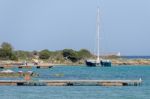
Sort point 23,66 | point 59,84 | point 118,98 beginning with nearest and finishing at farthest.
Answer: point 118,98 < point 59,84 < point 23,66

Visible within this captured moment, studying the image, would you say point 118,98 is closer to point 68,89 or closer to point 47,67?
point 68,89

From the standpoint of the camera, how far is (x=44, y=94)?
2862 inches

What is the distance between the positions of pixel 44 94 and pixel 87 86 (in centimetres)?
1269

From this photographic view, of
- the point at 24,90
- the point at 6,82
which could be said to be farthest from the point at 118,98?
the point at 6,82

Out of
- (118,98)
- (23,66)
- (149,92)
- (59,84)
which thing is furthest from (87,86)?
(23,66)

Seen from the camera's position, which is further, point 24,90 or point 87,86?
point 87,86

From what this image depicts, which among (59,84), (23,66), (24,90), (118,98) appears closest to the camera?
(118,98)

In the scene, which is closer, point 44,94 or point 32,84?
point 44,94

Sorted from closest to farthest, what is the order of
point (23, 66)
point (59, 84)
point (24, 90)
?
point (24, 90) < point (59, 84) < point (23, 66)

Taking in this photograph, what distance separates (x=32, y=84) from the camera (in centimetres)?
8431

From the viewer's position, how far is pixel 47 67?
178375mm

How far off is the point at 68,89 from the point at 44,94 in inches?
276

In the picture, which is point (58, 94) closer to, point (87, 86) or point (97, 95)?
point (97, 95)

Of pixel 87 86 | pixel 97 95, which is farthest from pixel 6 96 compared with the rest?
pixel 87 86
